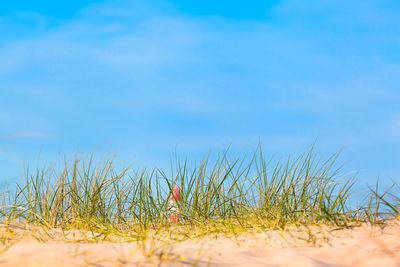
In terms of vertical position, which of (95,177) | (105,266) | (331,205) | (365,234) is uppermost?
(95,177)

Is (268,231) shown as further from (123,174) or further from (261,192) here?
(123,174)

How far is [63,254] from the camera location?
2250 millimetres

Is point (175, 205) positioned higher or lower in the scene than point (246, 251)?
higher

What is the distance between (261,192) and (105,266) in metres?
2.26

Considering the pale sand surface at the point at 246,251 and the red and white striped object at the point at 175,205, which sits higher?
the red and white striped object at the point at 175,205

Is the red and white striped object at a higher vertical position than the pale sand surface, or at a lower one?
higher

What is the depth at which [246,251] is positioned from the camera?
2584 millimetres

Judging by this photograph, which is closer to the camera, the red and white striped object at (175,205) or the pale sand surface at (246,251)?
the pale sand surface at (246,251)

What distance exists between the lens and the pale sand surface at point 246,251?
2.22 m

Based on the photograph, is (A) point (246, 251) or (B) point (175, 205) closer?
(A) point (246, 251)

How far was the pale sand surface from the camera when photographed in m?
2.22

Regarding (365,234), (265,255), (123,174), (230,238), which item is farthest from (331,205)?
(123,174)

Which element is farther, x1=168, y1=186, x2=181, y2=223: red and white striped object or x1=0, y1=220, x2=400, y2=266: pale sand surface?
x1=168, y1=186, x2=181, y2=223: red and white striped object

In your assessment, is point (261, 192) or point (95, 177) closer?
point (261, 192)
